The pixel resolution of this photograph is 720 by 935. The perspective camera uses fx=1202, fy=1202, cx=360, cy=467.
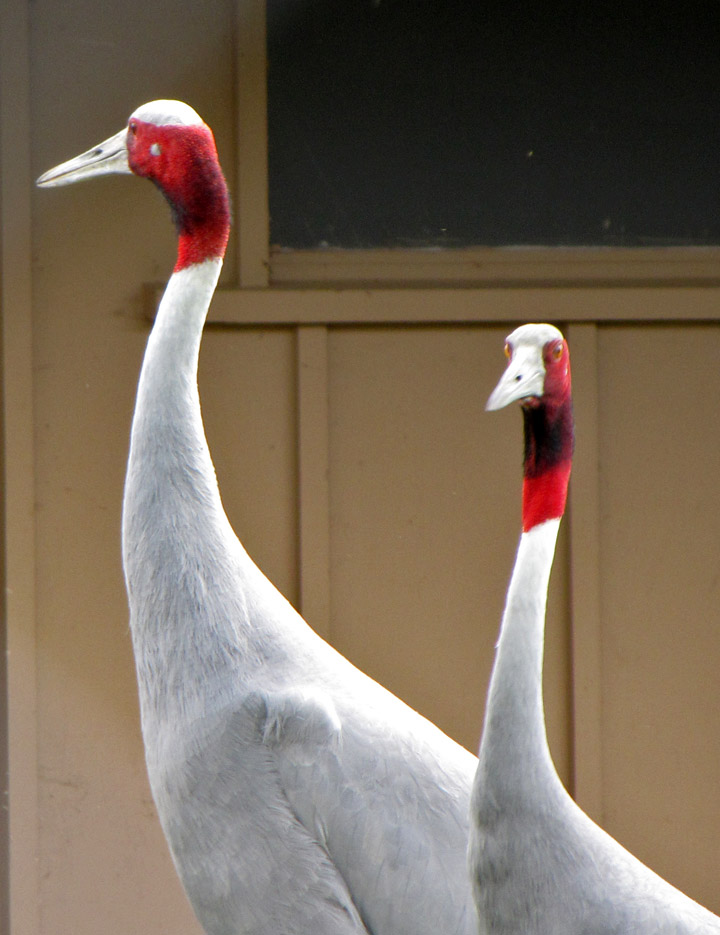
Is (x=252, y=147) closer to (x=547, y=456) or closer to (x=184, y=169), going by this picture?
(x=184, y=169)

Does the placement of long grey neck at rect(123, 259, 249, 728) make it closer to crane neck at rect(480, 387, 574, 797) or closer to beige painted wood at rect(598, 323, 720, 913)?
crane neck at rect(480, 387, 574, 797)

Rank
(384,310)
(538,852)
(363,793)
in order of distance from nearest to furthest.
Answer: (538,852) < (363,793) < (384,310)

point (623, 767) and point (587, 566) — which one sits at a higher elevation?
point (587, 566)

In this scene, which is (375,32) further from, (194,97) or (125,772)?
(125,772)

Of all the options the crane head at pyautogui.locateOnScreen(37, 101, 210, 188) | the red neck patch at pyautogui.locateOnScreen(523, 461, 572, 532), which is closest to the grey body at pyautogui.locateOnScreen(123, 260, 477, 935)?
the crane head at pyautogui.locateOnScreen(37, 101, 210, 188)

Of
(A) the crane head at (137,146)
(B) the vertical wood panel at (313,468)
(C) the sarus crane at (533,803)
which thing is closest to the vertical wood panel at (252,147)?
(B) the vertical wood panel at (313,468)

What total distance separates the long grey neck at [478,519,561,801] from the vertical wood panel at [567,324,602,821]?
138 cm

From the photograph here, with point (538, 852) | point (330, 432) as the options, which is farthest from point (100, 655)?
point (538, 852)

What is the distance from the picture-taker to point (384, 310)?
2471mm

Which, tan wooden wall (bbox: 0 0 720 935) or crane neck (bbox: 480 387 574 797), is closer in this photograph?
crane neck (bbox: 480 387 574 797)

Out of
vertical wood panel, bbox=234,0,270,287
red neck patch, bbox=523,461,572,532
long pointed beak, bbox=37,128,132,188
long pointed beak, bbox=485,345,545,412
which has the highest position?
vertical wood panel, bbox=234,0,270,287

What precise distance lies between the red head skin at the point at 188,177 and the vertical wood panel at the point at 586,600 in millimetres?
1243

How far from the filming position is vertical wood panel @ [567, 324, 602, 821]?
2510 millimetres

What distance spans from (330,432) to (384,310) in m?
0.28
